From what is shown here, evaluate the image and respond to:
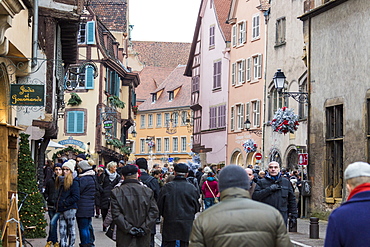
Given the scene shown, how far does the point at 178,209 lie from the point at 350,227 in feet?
21.7

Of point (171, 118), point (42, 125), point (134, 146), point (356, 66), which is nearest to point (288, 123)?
point (356, 66)

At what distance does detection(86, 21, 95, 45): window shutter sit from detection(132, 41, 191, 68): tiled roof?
5915cm

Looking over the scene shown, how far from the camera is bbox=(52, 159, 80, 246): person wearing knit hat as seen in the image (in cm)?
1382

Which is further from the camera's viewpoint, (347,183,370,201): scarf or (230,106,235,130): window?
(230,106,235,130): window

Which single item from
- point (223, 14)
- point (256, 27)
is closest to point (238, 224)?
point (256, 27)

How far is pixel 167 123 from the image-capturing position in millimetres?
86500

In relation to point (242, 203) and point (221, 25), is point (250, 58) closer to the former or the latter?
point (221, 25)

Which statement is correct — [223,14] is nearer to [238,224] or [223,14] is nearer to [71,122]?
[71,122]

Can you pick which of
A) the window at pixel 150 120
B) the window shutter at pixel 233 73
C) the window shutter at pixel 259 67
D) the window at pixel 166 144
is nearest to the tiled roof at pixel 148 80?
the window at pixel 150 120

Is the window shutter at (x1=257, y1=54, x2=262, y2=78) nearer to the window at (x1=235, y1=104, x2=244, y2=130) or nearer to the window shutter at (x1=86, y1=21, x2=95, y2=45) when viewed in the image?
the window at (x1=235, y1=104, x2=244, y2=130)

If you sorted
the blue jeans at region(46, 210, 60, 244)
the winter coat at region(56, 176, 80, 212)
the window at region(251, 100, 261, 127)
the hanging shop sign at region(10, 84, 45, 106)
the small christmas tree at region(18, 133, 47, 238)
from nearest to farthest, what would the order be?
1. the winter coat at region(56, 176, 80, 212)
2. the blue jeans at region(46, 210, 60, 244)
3. the small christmas tree at region(18, 133, 47, 238)
4. the hanging shop sign at region(10, 84, 45, 106)
5. the window at region(251, 100, 261, 127)

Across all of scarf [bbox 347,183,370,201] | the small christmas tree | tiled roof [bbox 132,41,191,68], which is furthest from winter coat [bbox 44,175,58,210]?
tiled roof [bbox 132,41,191,68]

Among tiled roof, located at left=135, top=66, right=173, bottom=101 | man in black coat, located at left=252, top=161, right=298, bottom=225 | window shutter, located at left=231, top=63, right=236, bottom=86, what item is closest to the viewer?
man in black coat, located at left=252, top=161, right=298, bottom=225

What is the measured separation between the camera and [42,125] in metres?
23.7
